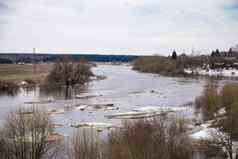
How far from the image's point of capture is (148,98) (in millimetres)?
37688

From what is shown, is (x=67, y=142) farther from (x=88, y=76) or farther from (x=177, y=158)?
(x=88, y=76)

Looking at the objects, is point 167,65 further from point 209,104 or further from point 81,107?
point 209,104

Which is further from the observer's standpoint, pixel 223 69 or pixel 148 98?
pixel 223 69

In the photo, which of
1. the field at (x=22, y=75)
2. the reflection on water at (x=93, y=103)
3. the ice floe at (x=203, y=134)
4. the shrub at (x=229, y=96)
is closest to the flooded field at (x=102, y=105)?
the reflection on water at (x=93, y=103)

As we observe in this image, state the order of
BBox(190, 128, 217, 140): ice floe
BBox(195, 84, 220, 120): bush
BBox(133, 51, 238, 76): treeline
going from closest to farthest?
BBox(190, 128, 217, 140): ice floe, BBox(195, 84, 220, 120): bush, BBox(133, 51, 238, 76): treeline

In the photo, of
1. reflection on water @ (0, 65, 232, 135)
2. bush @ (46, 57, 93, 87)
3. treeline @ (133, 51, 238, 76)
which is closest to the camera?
reflection on water @ (0, 65, 232, 135)

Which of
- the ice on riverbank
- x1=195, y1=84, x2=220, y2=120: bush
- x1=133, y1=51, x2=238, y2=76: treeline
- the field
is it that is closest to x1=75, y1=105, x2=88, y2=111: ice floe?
the ice on riverbank

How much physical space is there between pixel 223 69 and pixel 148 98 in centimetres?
5475

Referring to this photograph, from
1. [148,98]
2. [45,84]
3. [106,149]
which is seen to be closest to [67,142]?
[106,149]

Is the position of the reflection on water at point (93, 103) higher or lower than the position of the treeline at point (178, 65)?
lower

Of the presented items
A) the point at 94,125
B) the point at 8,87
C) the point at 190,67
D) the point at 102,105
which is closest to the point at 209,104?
the point at 94,125

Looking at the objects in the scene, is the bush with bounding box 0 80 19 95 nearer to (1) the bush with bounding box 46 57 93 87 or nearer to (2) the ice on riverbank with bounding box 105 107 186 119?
(1) the bush with bounding box 46 57 93 87

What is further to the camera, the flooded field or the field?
the field

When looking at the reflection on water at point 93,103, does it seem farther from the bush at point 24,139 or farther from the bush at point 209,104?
the bush at point 24,139
